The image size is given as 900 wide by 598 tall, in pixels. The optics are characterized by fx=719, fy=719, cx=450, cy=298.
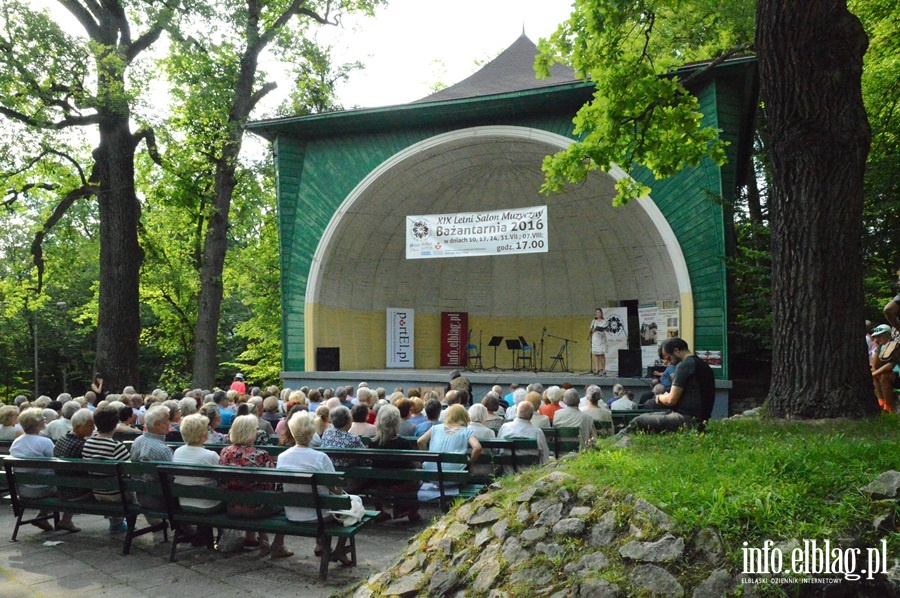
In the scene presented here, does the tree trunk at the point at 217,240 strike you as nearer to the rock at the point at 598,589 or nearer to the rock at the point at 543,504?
the rock at the point at 543,504

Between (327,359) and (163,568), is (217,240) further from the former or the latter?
(163,568)

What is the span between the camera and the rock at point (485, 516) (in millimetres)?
3965

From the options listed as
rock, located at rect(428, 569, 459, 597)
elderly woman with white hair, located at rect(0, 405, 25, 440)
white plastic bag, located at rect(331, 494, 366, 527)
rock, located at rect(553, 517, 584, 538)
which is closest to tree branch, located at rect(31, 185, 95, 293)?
elderly woman with white hair, located at rect(0, 405, 25, 440)

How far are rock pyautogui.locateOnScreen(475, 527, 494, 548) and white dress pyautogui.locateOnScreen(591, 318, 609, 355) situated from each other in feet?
43.1

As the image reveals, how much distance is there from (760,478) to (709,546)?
615mm

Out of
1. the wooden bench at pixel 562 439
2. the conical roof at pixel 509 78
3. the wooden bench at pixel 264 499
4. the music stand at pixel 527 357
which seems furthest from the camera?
the music stand at pixel 527 357

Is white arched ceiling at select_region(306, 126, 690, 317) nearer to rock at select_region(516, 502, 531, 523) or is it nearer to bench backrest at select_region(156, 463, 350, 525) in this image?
rock at select_region(516, 502, 531, 523)

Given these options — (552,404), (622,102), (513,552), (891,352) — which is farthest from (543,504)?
(891,352)

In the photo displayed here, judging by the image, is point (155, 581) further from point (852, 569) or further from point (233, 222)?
point (233, 222)

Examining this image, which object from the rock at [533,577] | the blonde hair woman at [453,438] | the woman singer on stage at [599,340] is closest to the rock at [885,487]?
the rock at [533,577]

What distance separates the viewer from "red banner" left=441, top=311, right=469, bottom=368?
65.6ft

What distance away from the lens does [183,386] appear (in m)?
31.6

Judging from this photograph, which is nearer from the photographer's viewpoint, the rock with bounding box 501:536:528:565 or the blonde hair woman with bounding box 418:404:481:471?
the rock with bounding box 501:536:528:565

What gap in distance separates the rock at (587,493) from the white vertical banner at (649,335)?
10896 mm
